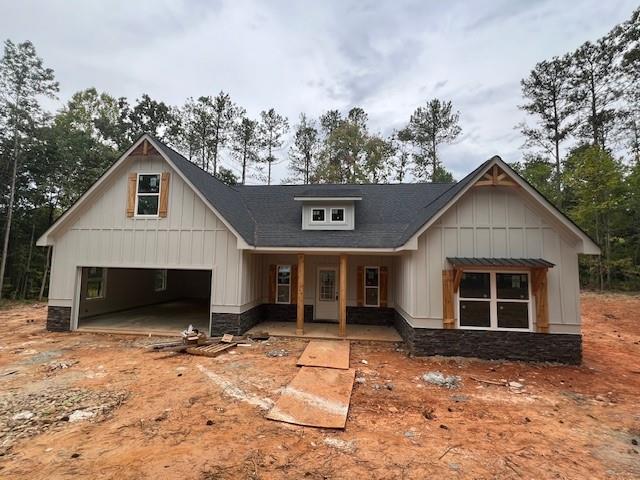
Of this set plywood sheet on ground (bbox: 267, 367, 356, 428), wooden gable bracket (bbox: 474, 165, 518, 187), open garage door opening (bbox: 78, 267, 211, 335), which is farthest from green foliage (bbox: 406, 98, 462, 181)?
plywood sheet on ground (bbox: 267, 367, 356, 428)

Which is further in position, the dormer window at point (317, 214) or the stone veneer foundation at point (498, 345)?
the dormer window at point (317, 214)

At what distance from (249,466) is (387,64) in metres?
15.3

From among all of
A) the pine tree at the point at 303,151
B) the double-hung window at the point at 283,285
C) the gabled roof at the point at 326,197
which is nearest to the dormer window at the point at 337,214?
the gabled roof at the point at 326,197

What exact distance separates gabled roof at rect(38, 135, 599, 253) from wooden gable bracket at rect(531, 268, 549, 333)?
1170mm

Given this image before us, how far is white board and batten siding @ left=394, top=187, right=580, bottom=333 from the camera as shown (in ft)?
23.4

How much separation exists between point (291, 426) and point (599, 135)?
2632 centimetres

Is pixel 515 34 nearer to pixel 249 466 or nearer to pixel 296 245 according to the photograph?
pixel 296 245

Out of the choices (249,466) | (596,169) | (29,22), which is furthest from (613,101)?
(29,22)

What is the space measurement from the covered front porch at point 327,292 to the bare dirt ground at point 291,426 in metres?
3.04

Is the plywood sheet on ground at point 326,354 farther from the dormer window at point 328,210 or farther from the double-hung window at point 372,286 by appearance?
the dormer window at point 328,210

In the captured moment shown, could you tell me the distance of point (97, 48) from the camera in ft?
37.7

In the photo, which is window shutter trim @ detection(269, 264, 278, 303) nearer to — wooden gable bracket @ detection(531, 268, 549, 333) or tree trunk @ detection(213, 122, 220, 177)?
wooden gable bracket @ detection(531, 268, 549, 333)

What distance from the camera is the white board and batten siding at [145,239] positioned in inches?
343

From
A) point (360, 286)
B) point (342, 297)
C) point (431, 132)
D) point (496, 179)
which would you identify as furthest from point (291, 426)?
→ point (431, 132)
